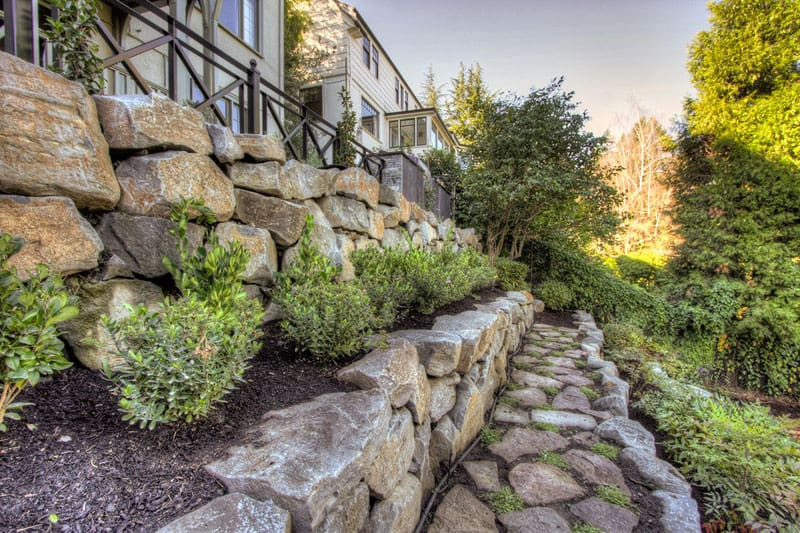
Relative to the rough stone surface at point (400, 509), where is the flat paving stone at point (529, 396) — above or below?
below

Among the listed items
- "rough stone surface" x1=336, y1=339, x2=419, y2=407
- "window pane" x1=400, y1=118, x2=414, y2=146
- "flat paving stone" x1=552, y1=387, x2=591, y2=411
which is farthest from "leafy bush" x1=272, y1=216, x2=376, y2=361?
"window pane" x1=400, y1=118, x2=414, y2=146

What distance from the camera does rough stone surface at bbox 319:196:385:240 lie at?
338 cm

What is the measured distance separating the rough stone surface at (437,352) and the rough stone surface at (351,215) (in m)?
1.41

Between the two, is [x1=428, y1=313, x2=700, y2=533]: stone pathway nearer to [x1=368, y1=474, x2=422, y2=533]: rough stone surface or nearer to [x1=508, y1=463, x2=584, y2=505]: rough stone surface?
[x1=508, y1=463, x2=584, y2=505]: rough stone surface

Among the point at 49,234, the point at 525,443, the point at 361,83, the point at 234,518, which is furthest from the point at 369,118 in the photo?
the point at 234,518

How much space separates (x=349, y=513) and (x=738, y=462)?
2.48m

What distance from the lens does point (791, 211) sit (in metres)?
7.10

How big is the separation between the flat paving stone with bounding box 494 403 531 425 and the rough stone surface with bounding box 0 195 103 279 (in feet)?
9.34

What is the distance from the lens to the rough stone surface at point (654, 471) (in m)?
2.20

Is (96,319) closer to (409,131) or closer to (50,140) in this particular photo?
(50,140)

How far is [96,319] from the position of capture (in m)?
1.68

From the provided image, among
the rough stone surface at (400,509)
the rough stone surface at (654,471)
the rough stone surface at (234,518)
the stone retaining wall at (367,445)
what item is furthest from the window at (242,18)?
the rough stone surface at (654,471)

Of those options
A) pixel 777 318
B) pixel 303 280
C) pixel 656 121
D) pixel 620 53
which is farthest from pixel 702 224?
pixel 656 121

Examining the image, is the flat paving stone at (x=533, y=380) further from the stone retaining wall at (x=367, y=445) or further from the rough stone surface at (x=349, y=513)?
the rough stone surface at (x=349, y=513)
